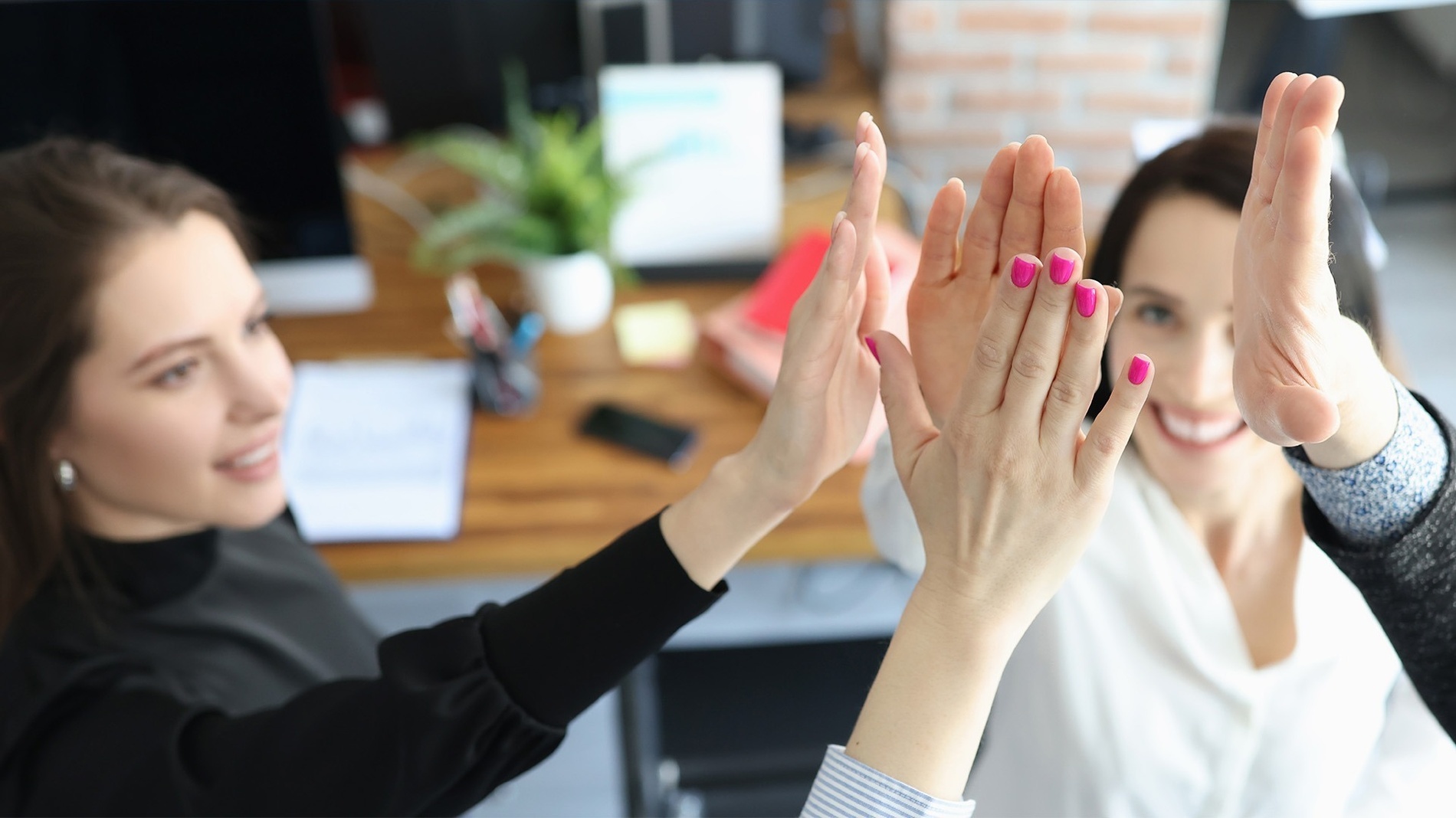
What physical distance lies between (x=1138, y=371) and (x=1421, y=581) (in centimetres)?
22

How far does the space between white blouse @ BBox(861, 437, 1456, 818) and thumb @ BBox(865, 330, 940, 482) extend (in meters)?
0.10

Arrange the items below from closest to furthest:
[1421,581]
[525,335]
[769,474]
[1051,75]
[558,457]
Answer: [1421,581] < [769,474] < [558,457] < [525,335] < [1051,75]

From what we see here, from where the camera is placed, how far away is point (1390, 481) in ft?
1.77

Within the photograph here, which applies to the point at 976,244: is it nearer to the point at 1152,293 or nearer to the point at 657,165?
the point at 1152,293

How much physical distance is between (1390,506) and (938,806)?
→ 10.7 inches

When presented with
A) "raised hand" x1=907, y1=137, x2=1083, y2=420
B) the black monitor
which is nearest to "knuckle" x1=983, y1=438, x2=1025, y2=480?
"raised hand" x1=907, y1=137, x2=1083, y2=420

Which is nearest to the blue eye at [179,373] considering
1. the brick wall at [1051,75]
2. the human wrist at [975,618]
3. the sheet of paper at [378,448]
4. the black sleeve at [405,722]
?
the black sleeve at [405,722]

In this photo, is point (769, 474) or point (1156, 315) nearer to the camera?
point (769, 474)

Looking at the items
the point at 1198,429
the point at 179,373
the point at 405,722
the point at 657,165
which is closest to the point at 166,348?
the point at 179,373

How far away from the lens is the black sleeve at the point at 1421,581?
551 mm

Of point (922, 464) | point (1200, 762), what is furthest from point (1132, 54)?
point (922, 464)

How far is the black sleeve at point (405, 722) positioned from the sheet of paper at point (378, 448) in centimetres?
47

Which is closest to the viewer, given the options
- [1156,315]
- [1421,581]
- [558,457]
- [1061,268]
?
[1061,268]

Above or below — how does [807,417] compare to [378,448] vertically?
above
